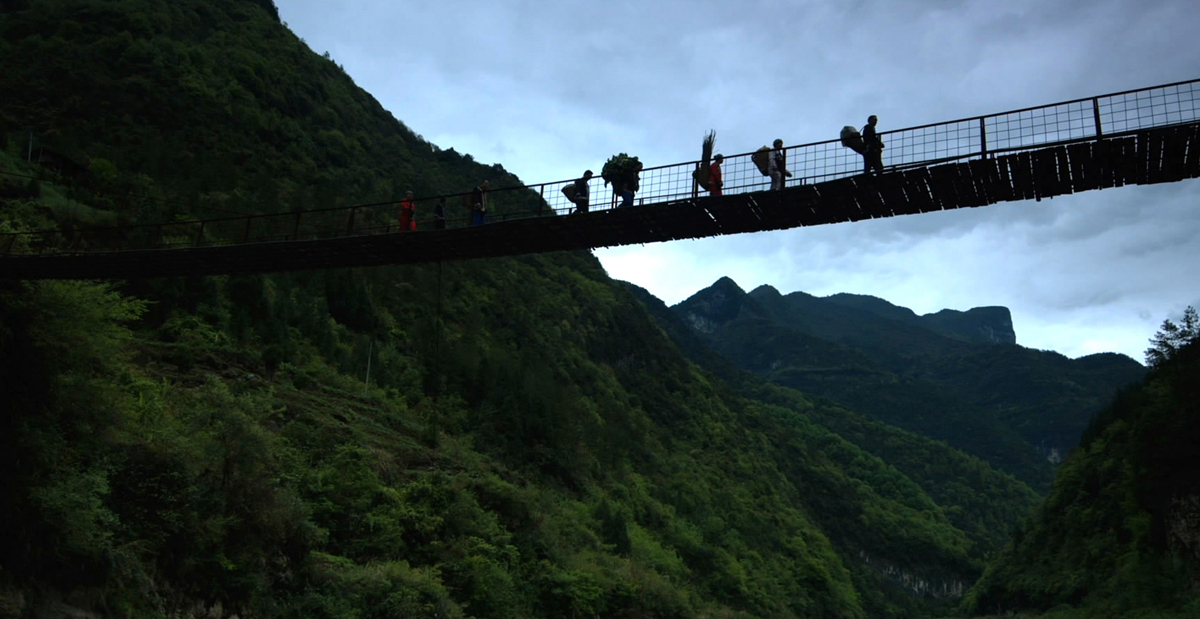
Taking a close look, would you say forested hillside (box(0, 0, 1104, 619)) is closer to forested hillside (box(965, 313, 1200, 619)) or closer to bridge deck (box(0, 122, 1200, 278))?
bridge deck (box(0, 122, 1200, 278))

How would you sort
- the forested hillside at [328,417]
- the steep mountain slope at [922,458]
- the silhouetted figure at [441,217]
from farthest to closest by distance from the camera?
the steep mountain slope at [922,458] < the forested hillside at [328,417] < the silhouetted figure at [441,217]

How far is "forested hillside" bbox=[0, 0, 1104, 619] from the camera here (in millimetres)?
17844

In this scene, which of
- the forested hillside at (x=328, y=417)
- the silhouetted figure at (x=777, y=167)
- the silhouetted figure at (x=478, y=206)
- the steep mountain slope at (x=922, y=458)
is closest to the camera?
the silhouetted figure at (x=777, y=167)

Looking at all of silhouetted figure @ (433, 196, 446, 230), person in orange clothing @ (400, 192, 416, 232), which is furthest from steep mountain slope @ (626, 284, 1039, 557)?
person in orange clothing @ (400, 192, 416, 232)

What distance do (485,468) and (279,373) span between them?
9307 millimetres

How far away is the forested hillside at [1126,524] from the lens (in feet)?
149

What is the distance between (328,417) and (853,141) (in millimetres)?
22088

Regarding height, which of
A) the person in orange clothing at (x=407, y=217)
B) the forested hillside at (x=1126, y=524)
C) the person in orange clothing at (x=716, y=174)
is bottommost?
the forested hillside at (x=1126, y=524)

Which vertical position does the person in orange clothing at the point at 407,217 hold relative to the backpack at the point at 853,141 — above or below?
below

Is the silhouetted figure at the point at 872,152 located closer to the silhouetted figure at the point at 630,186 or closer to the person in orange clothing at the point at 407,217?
the silhouetted figure at the point at 630,186

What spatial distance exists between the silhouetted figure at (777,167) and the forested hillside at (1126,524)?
37457 millimetres

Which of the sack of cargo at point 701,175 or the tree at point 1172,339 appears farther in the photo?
the tree at point 1172,339

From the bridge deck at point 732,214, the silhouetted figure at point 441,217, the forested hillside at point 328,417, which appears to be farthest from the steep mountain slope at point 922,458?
the bridge deck at point 732,214

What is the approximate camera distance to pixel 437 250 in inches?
646
